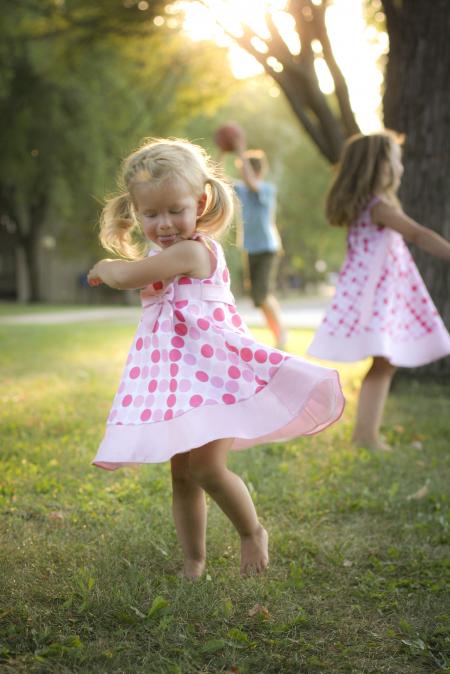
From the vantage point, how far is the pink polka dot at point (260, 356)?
2.50m

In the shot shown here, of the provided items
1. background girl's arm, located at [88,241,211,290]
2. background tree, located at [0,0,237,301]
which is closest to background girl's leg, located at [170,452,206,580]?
background girl's arm, located at [88,241,211,290]

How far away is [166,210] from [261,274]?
5836mm

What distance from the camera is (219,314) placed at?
2.56 meters

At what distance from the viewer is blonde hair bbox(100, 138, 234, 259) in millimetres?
2494

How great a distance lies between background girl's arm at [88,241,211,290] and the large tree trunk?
450 centimetres

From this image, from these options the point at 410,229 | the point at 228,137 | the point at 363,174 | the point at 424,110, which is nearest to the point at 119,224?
the point at 410,229

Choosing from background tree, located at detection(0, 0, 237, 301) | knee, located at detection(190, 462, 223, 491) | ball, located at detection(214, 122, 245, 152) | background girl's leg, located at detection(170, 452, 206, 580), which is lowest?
background girl's leg, located at detection(170, 452, 206, 580)

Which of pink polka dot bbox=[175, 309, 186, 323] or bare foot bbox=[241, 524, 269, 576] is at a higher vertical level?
pink polka dot bbox=[175, 309, 186, 323]

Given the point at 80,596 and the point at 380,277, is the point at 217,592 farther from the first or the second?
the point at 380,277

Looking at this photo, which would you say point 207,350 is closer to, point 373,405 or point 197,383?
point 197,383

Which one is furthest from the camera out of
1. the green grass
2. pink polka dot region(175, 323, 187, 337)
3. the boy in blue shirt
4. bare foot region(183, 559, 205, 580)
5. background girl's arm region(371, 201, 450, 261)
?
the boy in blue shirt

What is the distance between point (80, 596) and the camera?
243 centimetres

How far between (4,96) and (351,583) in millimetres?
20586

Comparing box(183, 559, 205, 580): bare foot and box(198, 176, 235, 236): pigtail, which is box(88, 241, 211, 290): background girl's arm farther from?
box(183, 559, 205, 580): bare foot
